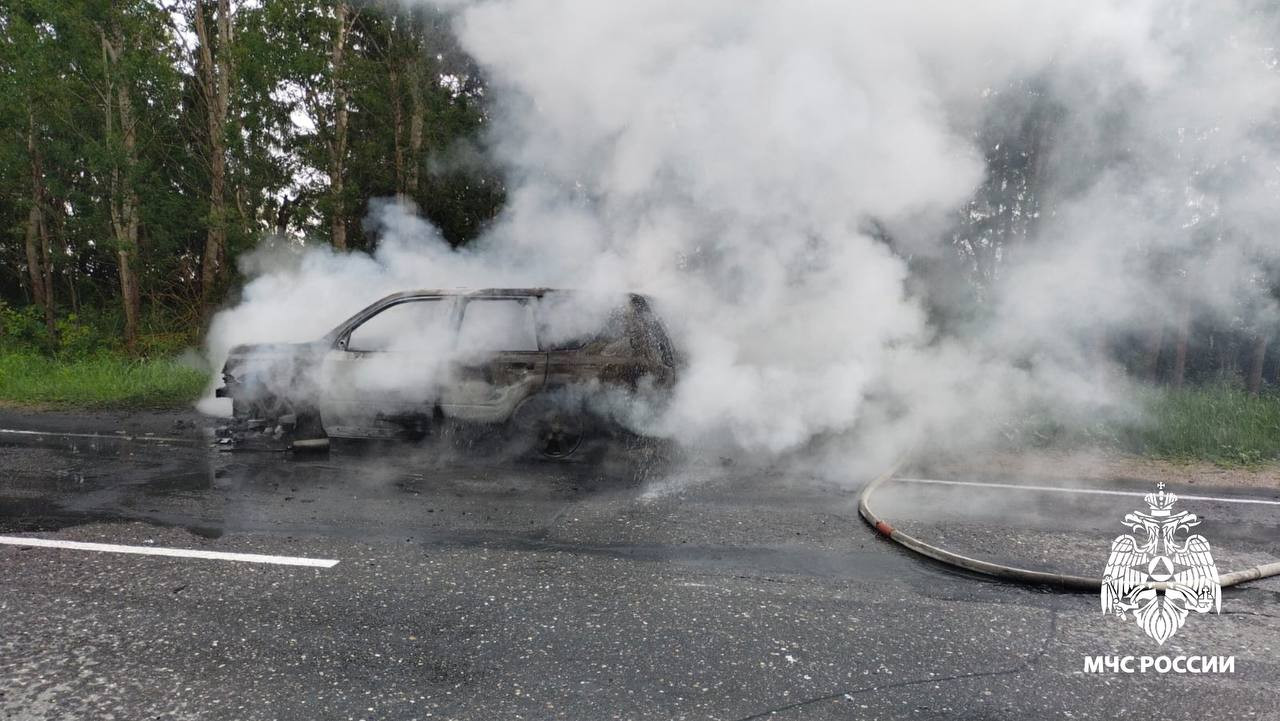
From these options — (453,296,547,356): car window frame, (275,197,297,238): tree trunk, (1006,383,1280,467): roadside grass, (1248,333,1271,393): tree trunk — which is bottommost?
(1006,383,1280,467): roadside grass

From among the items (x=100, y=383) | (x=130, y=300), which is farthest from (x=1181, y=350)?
(x=130, y=300)

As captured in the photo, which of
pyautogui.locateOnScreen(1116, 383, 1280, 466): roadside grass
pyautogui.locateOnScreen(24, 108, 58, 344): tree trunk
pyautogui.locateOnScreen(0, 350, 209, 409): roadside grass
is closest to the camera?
pyautogui.locateOnScreen(1116, 383, 1280, 466): roadside grass

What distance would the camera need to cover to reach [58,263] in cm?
1883

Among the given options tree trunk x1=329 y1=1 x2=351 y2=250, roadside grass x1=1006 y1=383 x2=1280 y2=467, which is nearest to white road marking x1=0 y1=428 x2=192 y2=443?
tree trunk x1=329 y1=1 x2=351 y2=250

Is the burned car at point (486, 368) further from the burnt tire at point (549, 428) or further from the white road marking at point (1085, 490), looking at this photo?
the white road marking at point (1085, 490)

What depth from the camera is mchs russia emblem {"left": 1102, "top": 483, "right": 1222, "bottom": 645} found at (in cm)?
338

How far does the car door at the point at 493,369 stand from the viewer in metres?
6.36

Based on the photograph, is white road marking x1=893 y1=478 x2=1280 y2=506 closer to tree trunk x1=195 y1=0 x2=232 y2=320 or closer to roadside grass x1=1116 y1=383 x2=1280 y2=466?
roadside grass x1=1116 y1=383 x2=1280 y2=466

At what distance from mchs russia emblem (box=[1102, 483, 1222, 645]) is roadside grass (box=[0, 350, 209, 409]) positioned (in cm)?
1006

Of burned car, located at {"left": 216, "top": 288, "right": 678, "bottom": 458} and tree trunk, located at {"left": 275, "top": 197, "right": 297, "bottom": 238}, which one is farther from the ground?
tree trunk, located at {"left": 275, "top": 197, "right": 297, "bottom": 238}

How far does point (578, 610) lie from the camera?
10.9ft

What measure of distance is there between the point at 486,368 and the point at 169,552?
279 centimetres

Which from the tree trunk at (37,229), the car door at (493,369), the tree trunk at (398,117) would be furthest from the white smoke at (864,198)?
the tree trunk at (37,229)

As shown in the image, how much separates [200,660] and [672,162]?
6.31m
